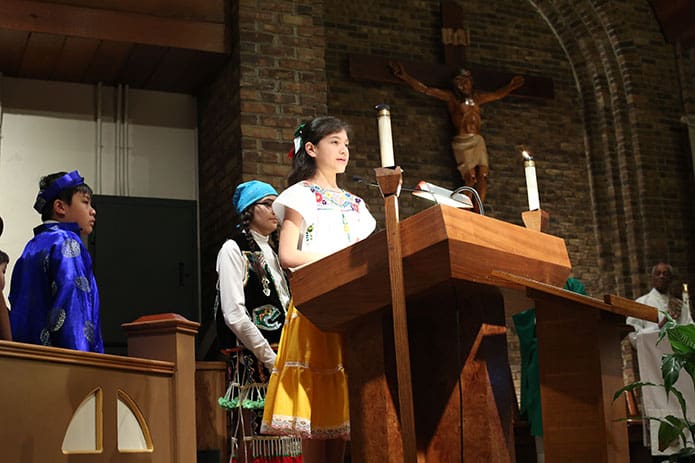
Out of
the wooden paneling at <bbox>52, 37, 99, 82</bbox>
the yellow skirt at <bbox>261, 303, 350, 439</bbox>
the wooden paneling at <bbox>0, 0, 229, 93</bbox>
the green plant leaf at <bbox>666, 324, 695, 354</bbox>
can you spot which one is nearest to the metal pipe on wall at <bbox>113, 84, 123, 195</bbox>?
the wooden paneling at <bbox>0, 0, 229, 93</bbox>

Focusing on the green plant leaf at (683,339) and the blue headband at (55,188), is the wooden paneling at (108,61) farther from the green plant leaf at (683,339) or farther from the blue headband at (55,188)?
the green plant leaf at (683,339)

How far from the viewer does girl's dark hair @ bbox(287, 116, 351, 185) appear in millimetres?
3057

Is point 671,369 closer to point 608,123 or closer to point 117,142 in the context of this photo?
point 117,142

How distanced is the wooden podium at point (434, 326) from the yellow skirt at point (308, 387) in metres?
0.23

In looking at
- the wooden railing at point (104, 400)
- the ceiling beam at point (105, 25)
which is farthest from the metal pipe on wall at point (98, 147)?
the wooden railing at point (104, 400)

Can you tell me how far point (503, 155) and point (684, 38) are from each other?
216 centimetres

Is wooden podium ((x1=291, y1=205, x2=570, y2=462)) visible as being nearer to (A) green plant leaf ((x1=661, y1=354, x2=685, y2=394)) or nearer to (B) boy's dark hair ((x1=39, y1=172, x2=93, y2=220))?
(A) green plant leaf ((x1=661, y1=354, x2=685, y2=394))

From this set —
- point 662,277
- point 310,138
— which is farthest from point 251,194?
point 662,277

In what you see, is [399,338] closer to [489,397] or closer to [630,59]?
[489,397]

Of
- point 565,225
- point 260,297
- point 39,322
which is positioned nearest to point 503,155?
point 565,225

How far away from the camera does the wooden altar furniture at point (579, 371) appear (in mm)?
2191

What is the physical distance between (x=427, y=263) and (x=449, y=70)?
Result: 7.39 m

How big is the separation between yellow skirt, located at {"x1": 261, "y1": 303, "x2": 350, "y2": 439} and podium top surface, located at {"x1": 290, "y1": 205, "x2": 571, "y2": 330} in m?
0.24

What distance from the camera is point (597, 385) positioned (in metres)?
Result: 2.21
